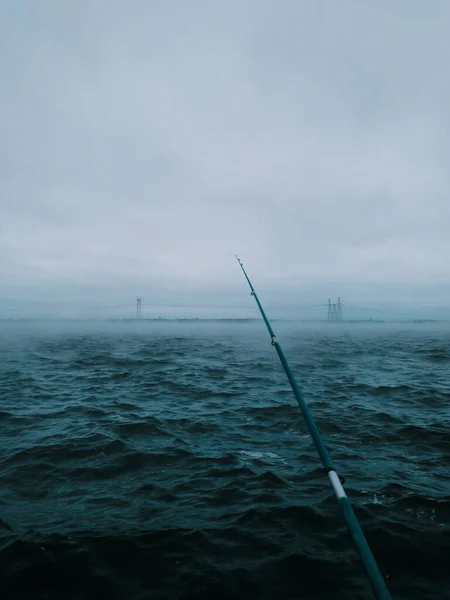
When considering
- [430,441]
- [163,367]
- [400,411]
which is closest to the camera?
[430,441]

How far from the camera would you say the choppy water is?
436 cm

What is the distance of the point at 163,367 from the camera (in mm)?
21344

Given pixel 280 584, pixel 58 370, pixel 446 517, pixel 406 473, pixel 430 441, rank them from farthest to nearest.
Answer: pixel 58 370 → pixel 430 441 → pixel 406 473 → pixel 446 517 → pixel 280 584

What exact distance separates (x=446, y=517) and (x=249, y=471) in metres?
3.57

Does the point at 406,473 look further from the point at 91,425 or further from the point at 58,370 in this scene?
the point at 58,370

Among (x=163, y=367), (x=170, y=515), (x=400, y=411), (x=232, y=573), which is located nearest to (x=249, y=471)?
(x=170, y=515)

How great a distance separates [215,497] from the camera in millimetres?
6211

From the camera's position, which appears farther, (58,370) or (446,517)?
(58,370)

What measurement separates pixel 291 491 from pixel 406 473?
262cm

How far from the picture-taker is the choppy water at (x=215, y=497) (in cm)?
436

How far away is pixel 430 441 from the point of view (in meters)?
8.71

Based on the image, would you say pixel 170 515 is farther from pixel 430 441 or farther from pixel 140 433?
pixel 430 441

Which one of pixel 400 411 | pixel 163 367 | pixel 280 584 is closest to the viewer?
pixel 280 584

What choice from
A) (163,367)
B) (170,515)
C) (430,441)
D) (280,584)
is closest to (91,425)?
(170,515)
